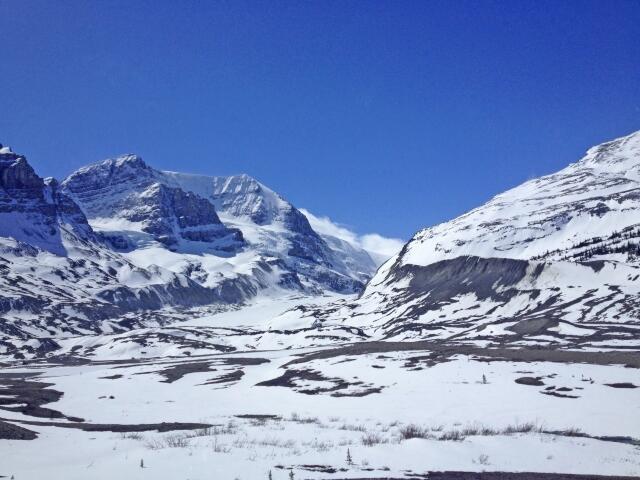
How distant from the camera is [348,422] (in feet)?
132

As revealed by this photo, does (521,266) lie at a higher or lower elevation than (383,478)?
higher

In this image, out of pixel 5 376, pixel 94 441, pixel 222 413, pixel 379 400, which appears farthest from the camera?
pixel 5 376

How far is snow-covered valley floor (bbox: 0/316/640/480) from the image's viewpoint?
22703 millimetres

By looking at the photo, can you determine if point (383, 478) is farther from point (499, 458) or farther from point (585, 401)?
point (585, 401)

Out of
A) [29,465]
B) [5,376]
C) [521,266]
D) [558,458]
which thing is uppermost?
[521,266]

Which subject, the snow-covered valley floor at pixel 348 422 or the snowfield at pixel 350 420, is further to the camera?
the snowfield at pixel 350 420

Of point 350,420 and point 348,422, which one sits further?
point 350,420

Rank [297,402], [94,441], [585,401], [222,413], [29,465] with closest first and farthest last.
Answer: [29,465]
[94,441]
[585,401]
[222,413]
[297,402]

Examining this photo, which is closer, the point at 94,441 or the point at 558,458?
the point at 558,458

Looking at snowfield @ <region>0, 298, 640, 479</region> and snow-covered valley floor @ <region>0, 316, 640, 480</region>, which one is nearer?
snow-covered valley floor @ <region>0, 316, 640, 480</region>

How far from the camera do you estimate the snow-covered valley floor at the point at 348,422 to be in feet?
74.5

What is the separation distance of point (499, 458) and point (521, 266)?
7160 inches

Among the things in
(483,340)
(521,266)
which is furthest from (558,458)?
(521,266)

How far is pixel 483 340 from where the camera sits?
413 ft
